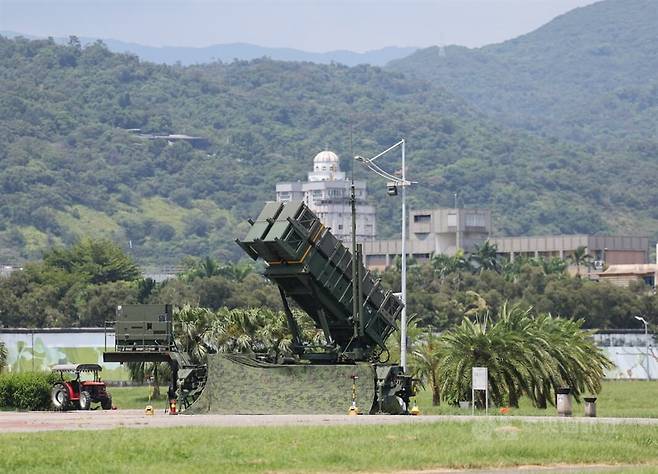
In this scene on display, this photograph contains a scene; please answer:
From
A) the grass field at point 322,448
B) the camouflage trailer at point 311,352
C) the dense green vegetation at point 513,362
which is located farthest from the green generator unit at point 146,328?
the grass field at point 322,448

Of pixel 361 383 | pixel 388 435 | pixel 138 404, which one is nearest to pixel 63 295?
pixel 138 404

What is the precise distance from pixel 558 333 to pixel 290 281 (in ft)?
53.6

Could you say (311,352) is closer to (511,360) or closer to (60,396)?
(511,360)

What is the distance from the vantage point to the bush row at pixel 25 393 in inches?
2486

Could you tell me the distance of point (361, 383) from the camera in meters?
53.8

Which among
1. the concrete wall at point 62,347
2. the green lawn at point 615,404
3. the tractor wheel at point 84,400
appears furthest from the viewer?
the concrete wall at point 62,347

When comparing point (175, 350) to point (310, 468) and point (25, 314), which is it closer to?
point (310, 468)

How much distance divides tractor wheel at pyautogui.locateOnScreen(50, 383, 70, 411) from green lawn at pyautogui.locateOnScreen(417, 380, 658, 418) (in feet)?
43.4

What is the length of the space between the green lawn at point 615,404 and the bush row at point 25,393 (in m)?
14.2

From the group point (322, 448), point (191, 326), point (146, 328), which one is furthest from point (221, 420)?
point (191, 326)

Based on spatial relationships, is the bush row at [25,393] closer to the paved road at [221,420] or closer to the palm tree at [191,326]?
the paved road at [221,420]

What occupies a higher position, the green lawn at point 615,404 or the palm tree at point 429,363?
the palm tree at point 429,363

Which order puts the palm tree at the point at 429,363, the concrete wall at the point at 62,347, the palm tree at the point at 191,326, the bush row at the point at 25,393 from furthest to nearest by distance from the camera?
the concrete wall at the point at 62,347 → the palm tree at the point at 191,326 → the palm tree at the point at 429,363 → the bush row at the point at 25,393

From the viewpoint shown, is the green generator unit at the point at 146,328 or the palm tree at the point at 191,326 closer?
the green generator unit at the point at 146,328
